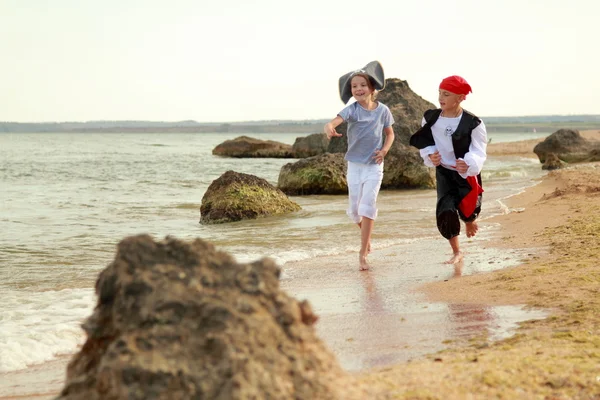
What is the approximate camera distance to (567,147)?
2512cm

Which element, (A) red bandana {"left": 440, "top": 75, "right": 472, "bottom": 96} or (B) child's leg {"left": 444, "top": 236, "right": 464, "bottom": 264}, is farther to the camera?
(B) child's leg {"left": 444, "top": 236, "right": 464, "bottom": 264}

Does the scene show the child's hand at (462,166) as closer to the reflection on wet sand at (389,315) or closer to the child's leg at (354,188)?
the reflection on wet sand at (389,315)

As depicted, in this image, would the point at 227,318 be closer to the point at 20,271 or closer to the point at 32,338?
the point at 32,338

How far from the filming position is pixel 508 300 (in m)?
4.45

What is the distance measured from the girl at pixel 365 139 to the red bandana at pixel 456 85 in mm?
624

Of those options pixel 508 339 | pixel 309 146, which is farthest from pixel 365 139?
pixel 309 146

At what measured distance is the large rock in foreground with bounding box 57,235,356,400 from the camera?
197 centimetres

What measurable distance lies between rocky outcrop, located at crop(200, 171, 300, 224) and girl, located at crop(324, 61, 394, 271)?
4.48m

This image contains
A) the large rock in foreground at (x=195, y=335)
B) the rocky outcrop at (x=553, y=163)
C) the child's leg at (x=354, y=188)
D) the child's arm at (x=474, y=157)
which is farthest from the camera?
the rocky outcrop at (x=553, y=163)

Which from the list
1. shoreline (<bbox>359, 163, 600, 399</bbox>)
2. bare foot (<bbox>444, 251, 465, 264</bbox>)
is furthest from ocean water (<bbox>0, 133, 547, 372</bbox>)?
shoreline (<bbox>359, 163, 600, 399</bbox>)

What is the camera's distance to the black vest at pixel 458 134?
6.25 m

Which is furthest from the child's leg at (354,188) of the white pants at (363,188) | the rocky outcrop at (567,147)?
the rocky outcrop at (567,147)

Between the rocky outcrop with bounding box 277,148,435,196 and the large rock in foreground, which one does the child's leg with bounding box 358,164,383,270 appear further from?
the rocky outcrop with bounding box 277,148,435,196

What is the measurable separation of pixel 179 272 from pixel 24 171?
84.2 ft
